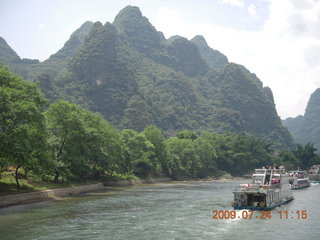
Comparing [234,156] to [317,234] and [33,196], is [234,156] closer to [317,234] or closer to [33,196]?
[33,196]

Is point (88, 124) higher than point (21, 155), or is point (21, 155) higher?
point (88, 124)

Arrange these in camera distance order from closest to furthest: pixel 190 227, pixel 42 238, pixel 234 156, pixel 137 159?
pixel 42 238
pixel 190 227
pixel 137 159
pixel 234 156

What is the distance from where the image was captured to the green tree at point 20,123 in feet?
159

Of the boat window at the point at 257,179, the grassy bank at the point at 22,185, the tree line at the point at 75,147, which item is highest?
the tree line at the point at 75,147

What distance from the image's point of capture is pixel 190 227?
3744 centimetres

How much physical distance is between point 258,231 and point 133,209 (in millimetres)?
20384

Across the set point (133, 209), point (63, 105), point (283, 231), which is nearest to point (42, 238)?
point (133, 209)

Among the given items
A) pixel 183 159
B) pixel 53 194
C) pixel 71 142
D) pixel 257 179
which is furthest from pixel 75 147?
pixel 183 159

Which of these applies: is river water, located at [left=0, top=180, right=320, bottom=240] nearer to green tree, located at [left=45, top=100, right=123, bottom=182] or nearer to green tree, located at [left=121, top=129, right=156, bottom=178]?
green tree, located at [left=45, top=100, right=123, bottom=182]

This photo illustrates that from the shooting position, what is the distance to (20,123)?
53125mm

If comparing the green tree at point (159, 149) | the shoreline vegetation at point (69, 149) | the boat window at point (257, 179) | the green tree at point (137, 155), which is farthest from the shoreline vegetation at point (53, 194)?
the boat window at point (257, 179)
